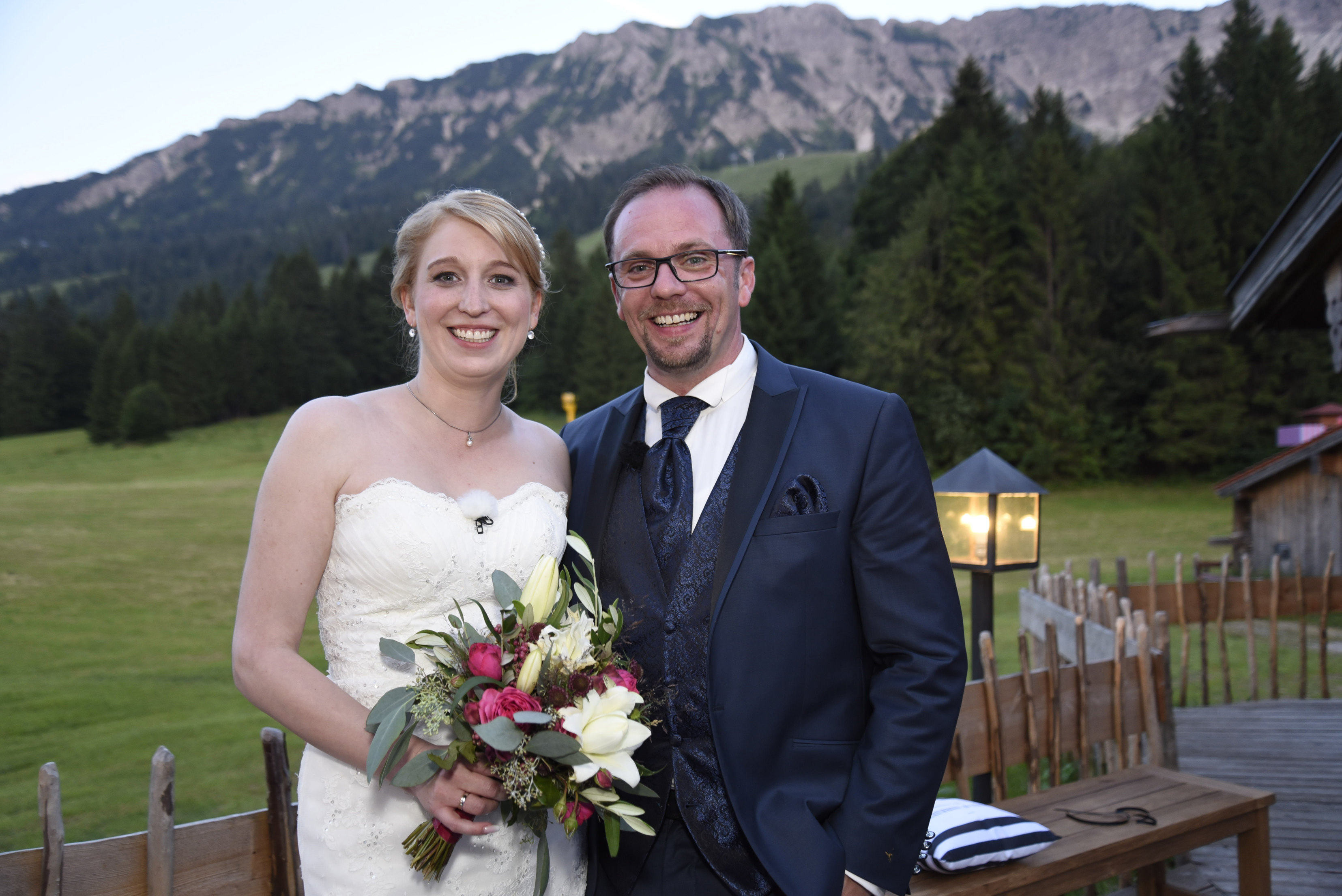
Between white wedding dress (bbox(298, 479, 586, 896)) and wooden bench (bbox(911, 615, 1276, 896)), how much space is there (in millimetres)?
1769

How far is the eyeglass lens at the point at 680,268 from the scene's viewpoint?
9.70 ft

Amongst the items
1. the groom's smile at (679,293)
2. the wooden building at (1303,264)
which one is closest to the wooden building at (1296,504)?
the wooden building at (1303,264)

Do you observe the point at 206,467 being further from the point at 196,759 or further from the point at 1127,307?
the point at 1127,307

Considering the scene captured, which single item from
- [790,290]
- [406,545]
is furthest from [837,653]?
[790,290]

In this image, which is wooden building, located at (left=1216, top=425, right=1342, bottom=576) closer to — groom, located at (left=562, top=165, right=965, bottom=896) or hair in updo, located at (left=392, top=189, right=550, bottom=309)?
groom, located at (left=562, top=165, right=965, bottom=896)

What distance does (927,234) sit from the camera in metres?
42.3

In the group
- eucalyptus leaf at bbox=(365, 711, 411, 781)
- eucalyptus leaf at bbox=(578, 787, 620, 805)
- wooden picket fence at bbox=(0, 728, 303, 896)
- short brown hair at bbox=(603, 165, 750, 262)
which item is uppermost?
short brown hair at bbox=(603, 165, 750, 262)

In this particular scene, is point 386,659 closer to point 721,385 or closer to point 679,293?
point 721,385

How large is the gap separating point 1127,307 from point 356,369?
58.4m

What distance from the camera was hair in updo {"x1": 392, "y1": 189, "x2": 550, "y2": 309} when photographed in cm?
282

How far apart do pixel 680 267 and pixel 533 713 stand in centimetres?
166

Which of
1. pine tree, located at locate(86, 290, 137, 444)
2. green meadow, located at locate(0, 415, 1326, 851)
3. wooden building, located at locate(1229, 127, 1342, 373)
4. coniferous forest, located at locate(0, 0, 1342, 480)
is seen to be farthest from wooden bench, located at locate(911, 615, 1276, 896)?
pine tree, located at locate(86, 290, 137, 444)

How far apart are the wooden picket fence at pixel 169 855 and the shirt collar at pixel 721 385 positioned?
1892 mm

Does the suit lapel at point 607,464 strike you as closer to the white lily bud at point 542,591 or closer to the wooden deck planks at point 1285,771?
the white lily bud at point 542,591
